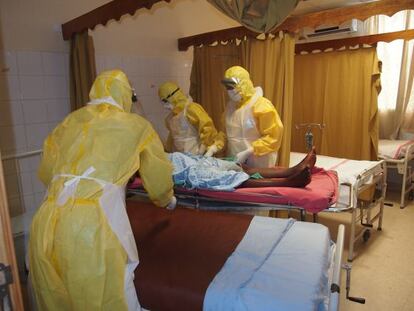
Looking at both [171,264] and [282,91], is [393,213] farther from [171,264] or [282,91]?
[171,264]

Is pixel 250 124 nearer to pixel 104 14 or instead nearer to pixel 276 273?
pixel 104 14

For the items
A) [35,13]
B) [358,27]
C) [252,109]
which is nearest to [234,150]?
[252,109]

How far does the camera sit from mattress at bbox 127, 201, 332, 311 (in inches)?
50.8

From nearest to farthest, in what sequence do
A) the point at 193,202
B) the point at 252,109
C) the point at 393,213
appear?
the point at 193,202, the point at 252,109, the point at 393,213

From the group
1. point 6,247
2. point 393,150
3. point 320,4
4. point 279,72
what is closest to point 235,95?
point 279,72

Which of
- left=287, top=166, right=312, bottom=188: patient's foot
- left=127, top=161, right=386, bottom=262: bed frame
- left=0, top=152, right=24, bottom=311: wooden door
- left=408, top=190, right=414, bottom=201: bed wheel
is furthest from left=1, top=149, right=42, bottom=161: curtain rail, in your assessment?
left=408, top=190, right=414, bottom=201: bed wheel

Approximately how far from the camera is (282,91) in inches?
109

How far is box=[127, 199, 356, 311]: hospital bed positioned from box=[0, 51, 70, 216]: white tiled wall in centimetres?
130

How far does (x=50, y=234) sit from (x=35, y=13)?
2.13 meters

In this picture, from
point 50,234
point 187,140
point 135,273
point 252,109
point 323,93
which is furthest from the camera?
point 323,93

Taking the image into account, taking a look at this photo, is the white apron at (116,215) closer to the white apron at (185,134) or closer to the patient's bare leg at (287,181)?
the patient's bare leg at (287,181)

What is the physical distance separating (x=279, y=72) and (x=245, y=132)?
0.57 meters

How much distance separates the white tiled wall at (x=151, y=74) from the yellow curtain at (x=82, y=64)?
44 centimetres

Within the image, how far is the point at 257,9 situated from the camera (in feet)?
5.47
